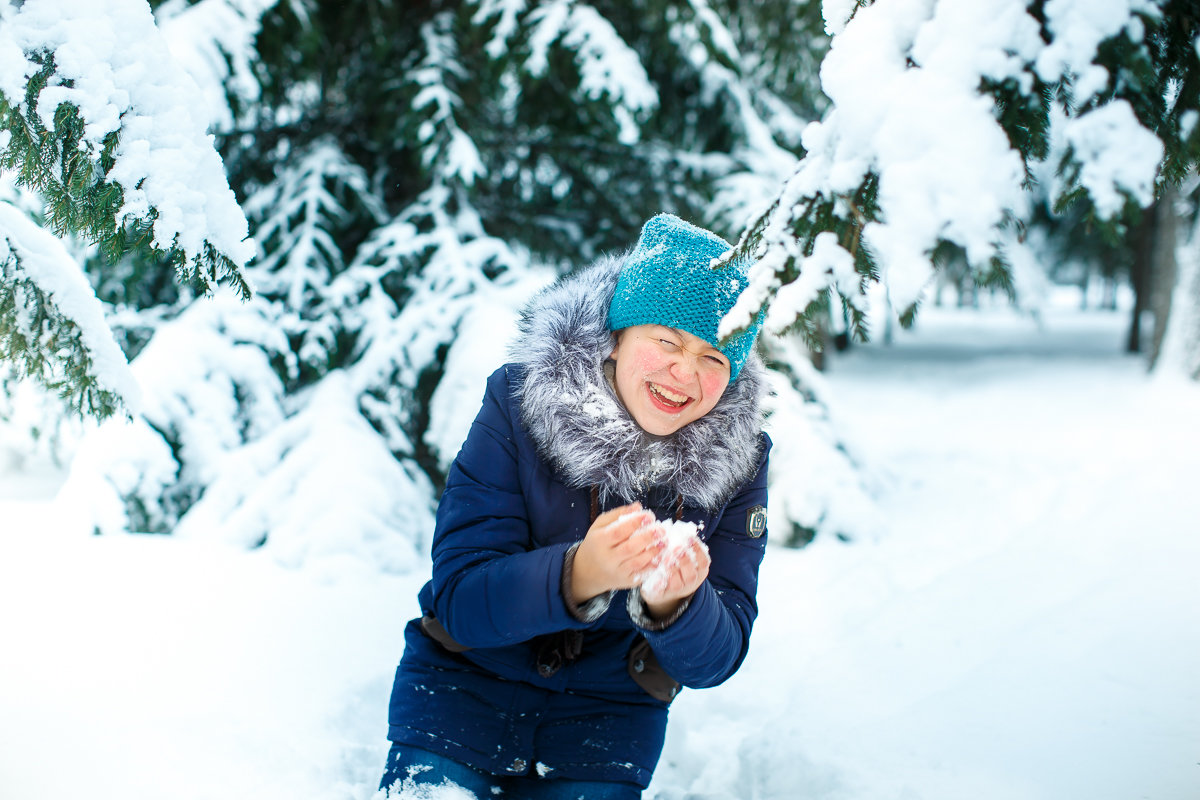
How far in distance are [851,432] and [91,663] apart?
3.66 meters

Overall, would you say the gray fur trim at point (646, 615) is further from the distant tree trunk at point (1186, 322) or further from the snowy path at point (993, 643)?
the distant tree trunk at point (1186, 322)

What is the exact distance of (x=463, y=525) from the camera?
1.70 meters

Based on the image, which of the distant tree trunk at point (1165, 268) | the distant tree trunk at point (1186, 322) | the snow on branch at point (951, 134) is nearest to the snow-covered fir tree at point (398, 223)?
the snow on branch at point (951, 134)

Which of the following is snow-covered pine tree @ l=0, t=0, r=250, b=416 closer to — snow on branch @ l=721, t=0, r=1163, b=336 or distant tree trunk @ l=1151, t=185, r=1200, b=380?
snow on branch @ l=721, t=0, r=1163, b=336

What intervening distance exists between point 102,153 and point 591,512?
3.87ft

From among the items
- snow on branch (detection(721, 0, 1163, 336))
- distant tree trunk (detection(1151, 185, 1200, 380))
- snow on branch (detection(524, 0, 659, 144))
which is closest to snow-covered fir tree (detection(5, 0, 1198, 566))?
snow on branch (detection(524, 0, 659, 144))

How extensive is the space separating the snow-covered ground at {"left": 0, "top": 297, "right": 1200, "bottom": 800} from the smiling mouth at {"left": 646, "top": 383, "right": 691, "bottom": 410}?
1.07 metres

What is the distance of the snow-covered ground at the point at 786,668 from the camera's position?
72.5 inches

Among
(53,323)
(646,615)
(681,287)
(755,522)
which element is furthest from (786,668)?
(53,323)

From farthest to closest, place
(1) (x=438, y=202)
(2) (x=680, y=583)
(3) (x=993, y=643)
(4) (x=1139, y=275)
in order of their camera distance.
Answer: (4) (x=1139, y=275)
(1) (x=438, y=202)
(3) (x=993, y=643)
(2) (x=680, y=583)

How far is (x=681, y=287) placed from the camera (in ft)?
5.60

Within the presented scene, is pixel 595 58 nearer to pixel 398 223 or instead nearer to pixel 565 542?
pixel 398 223

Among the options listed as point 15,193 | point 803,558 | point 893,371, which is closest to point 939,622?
point 803,558

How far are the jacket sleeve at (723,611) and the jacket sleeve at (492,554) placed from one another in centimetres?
21
